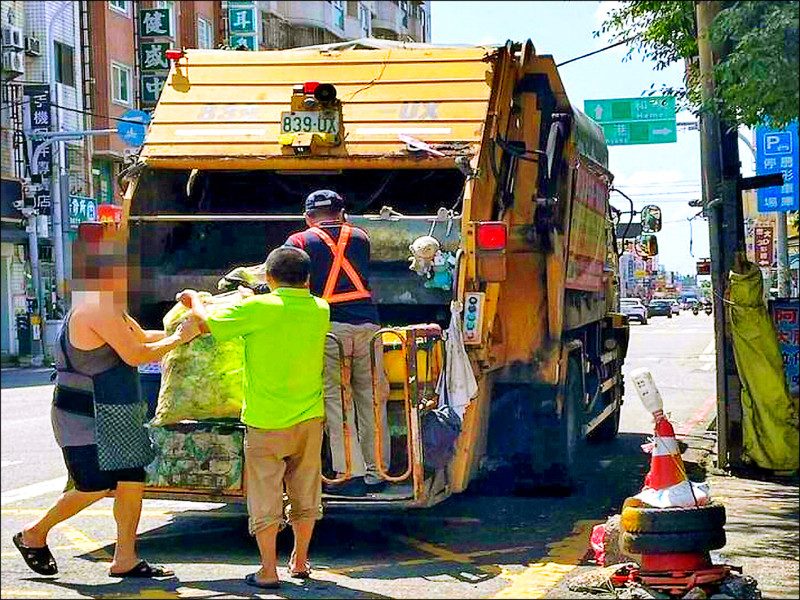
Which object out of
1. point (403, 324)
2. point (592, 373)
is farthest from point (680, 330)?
point (403, 324)

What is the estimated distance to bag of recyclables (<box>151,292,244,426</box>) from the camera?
6527 mm

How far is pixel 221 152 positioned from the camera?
765cm

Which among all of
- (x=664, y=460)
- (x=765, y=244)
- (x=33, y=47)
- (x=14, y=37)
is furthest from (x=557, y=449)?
(x=765, y=244)

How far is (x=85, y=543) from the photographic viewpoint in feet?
23.1

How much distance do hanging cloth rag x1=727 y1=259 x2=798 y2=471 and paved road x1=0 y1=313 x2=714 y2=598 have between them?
1.02m

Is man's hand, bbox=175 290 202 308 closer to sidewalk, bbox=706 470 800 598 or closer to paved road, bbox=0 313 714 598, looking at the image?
paved road, bbox=0 313 714 598

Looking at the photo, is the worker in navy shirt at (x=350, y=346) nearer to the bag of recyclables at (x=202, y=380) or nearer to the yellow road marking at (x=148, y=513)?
the bag of recyclables at (x=202, y=380)

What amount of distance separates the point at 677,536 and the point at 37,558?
3.11 meters

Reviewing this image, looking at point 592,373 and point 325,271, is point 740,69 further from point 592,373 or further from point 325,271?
point 592,373

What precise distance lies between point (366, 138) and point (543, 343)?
1.83 meters

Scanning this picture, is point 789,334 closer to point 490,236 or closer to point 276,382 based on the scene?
point 490,236

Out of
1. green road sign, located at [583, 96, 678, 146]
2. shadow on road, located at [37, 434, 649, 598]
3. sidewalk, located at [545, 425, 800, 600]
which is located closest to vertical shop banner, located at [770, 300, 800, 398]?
sidewalk, located at [545, 425, 800, 600]

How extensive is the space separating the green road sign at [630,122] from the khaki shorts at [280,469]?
13.2 meters

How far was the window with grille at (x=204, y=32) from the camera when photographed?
1962cm
